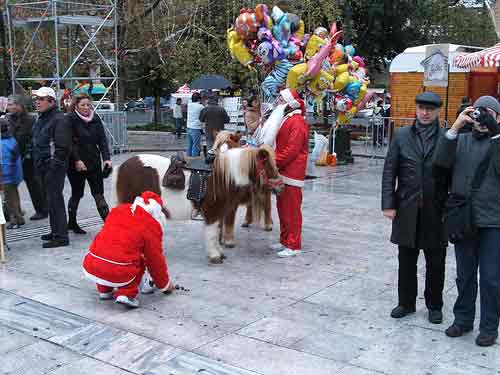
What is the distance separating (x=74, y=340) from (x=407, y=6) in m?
24.5

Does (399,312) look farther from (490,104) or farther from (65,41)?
(65,41)

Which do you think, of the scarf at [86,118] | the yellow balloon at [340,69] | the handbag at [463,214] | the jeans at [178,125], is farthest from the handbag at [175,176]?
the jeans at [178,125]

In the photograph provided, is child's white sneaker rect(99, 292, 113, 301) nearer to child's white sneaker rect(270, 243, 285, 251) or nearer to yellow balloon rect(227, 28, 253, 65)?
child's white sneaker rect(270, 243, 285, 251)

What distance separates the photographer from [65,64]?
19125mm

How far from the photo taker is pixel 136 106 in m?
44.2

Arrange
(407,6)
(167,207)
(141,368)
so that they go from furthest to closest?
1. (407,6)
2. (167,207)
3. (141,368)

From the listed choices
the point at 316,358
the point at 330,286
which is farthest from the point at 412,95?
the point at 316,358

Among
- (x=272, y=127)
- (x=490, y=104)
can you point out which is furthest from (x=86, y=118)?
(x=490, y=104)

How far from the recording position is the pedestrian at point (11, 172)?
8.13m

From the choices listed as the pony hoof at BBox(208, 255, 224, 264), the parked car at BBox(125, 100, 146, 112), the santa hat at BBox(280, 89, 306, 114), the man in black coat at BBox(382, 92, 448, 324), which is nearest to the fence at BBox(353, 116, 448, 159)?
the santa hat at BBox(280, 89, 306, 114)

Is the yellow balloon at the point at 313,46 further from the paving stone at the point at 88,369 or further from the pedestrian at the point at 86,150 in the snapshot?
the paving stone at the point at 88,369

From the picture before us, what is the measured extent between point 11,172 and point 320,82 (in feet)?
19.9

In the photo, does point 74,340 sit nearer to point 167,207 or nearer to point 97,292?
point 97,292

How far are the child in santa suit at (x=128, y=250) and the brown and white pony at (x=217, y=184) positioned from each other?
1273 mm
